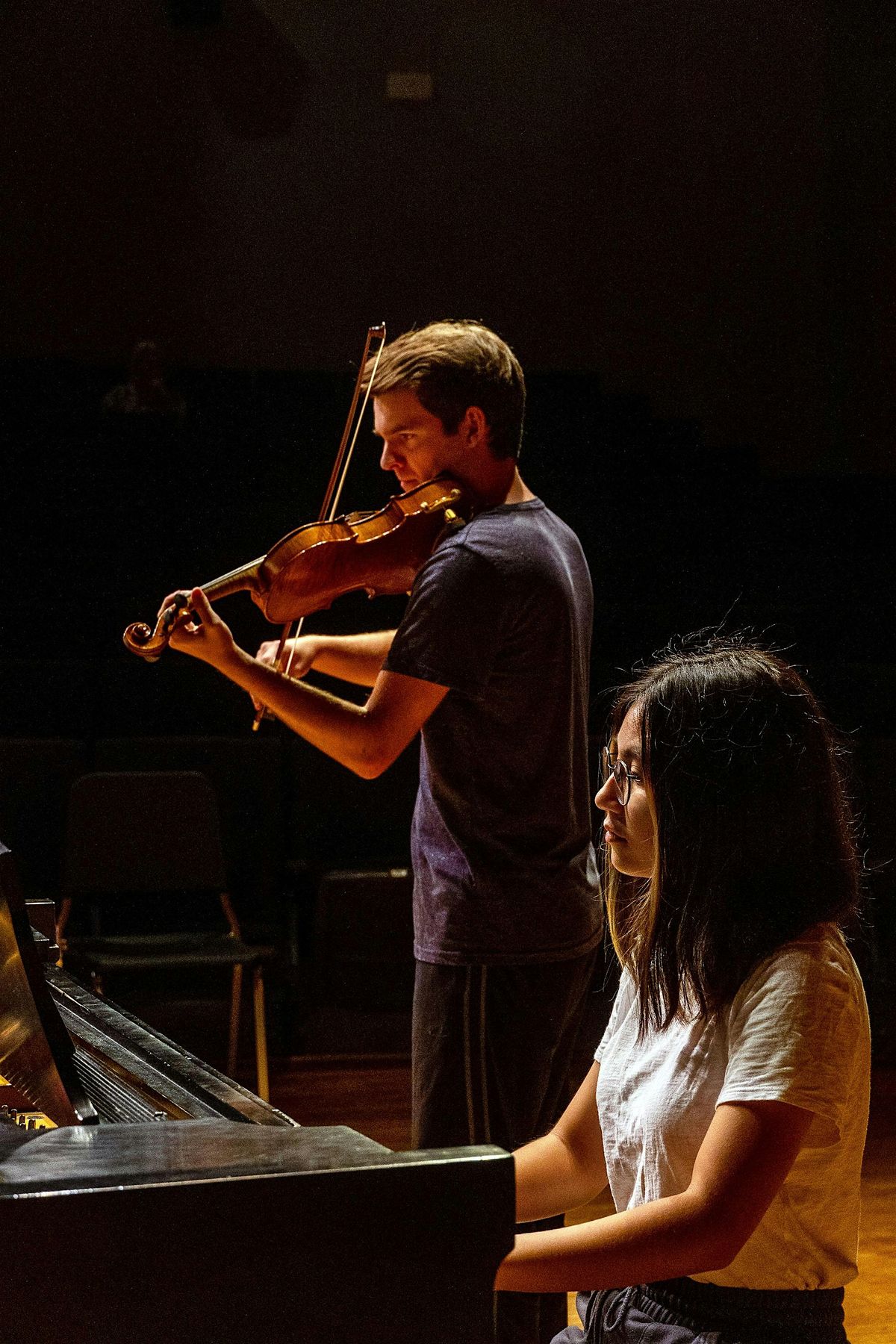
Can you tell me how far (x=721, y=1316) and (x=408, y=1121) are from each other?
2.61m

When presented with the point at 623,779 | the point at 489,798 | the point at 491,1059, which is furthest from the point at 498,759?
the point at 623,779

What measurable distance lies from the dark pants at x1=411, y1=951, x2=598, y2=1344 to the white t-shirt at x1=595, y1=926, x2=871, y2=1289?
1.83ft

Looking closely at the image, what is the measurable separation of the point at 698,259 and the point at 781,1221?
5363 mm

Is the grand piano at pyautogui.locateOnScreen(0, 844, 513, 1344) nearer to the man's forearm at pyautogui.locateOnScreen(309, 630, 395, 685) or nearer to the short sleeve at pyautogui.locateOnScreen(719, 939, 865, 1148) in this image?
the short sleeve at pyautogui.locateOnScreen(719, 939, 865, 1148)

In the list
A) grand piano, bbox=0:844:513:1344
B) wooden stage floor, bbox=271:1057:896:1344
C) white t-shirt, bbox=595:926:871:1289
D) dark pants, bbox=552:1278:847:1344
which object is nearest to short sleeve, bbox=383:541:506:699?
white t-shirt, bbox=595:926:871:1289

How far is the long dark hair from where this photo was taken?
1.11 meters

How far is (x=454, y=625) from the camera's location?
5.71ft

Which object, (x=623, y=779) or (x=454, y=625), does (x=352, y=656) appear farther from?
(x=623, y=779)

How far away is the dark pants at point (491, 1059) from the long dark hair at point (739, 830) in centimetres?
58

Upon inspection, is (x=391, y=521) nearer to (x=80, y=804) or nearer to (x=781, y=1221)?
(x=781, y=1221)

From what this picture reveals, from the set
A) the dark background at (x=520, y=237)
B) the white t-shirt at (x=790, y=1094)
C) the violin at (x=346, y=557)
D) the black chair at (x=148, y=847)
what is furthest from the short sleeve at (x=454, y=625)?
the dark background at (x=520, y=237)

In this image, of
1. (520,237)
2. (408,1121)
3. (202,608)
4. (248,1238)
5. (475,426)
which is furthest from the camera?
(520,237)

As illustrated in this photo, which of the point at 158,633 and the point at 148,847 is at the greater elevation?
the point at 158,633

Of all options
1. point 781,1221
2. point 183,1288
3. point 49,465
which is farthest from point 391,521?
point 49,465
